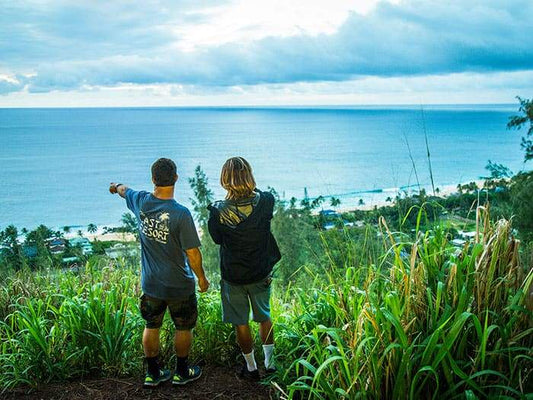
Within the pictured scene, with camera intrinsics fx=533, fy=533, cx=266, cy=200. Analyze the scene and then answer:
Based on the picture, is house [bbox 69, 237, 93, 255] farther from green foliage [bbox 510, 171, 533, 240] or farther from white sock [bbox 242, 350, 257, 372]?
green foliage [bbox 510, 171, 533, 240]

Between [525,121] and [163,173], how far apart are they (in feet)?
39.9

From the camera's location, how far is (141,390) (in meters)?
2.74

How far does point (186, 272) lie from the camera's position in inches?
108

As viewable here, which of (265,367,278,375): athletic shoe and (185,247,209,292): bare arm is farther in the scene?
(265,367,278,375): athletic shoe

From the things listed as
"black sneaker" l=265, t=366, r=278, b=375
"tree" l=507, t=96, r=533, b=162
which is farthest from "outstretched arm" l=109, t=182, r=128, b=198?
"tree" l=507, t=96, r=533, b=162

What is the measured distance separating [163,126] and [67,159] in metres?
20.2

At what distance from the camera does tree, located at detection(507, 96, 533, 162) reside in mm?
12400

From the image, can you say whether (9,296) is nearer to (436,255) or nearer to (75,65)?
(436,255)

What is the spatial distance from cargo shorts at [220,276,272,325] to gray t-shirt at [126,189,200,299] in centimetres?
20

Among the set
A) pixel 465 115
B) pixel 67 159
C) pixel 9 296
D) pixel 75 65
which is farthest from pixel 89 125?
pixel 9 296

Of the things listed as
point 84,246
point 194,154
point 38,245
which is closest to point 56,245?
point 38,245

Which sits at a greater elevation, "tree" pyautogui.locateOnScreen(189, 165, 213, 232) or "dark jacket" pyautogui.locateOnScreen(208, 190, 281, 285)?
"dark jacket" pyautogui.locateOnScreen(208, 190, 281, 285)

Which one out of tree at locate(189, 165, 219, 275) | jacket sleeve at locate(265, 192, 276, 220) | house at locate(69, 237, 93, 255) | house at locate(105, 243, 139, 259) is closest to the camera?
jacket sleeve at locate(265, 192, 276, 220)

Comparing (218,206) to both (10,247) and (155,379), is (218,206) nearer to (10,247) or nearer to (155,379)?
(155,379)
